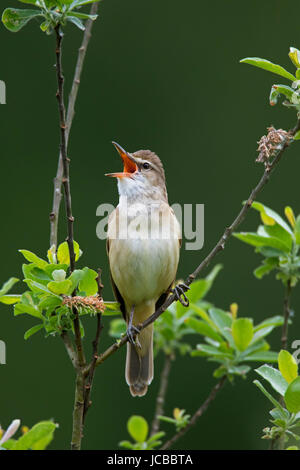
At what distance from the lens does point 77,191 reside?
299 inches

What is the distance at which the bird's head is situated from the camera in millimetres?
4023

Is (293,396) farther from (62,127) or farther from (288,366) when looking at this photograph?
(62,127)

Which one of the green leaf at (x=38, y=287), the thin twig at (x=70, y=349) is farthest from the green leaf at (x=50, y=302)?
the thin twig at (x=70, y=349)

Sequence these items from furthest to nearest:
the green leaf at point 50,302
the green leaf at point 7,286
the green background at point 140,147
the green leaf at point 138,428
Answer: the green background at point 140,147 < the green leaf at point 138,428 < the green leaf at point 7,286 < the green leaf at point 50,302

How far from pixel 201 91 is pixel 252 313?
2628mm

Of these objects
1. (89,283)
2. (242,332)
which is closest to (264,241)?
(242,332)

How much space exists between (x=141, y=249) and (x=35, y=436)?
1667 mm

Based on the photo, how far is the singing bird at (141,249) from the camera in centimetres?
378

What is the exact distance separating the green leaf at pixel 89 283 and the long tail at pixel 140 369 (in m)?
1.34

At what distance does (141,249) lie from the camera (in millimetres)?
3758

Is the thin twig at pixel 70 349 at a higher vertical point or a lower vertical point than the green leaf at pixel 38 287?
lower

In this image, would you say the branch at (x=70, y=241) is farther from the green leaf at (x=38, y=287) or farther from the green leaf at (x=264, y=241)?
the green leaf at (x=264, y=241)

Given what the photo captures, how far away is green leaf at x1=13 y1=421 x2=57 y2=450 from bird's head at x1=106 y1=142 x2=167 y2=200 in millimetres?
1916

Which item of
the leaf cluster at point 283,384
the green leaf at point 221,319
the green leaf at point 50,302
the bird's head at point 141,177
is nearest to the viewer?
the leaf cluster at point 283,384
